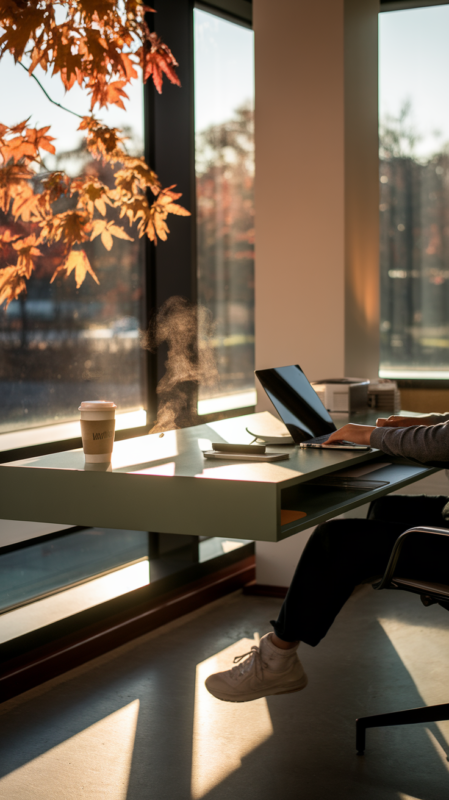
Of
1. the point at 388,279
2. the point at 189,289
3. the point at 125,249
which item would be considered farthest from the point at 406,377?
the point at 125,249

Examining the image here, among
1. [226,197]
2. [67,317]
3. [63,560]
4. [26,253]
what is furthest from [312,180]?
[63,560]

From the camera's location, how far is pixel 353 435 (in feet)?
7.33

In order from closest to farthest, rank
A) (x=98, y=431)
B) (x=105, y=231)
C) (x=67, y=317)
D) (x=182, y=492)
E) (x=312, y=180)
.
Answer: (x=182, y=492)
(x=98, y=431)
(x=67, y=317)
(x=105, y=231)
(x=312, y=180)

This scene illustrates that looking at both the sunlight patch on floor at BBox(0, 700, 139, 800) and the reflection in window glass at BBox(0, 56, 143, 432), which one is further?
the reflection in window glass at BBox(0, 56, 143, 432)

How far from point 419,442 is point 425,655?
119 cm

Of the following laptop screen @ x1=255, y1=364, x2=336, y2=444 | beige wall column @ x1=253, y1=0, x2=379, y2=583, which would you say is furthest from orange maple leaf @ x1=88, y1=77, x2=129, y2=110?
laptop screen @ x1=255, y1=364, x2=336, y2=444

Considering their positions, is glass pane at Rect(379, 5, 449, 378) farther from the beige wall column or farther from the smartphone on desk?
the smartphone on desk

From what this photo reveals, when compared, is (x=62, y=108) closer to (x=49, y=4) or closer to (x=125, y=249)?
(x=49, y=4)

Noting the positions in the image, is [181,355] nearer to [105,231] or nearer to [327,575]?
[105,231]

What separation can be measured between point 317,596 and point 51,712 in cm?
99

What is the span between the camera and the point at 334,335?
344cm

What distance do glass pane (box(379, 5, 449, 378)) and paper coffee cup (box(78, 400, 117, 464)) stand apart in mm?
2650

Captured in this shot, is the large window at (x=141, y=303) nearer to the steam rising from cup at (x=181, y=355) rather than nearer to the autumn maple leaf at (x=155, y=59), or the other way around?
the steam rising from cup at (x=181, y=355)

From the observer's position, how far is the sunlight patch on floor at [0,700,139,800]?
204 centimetres
